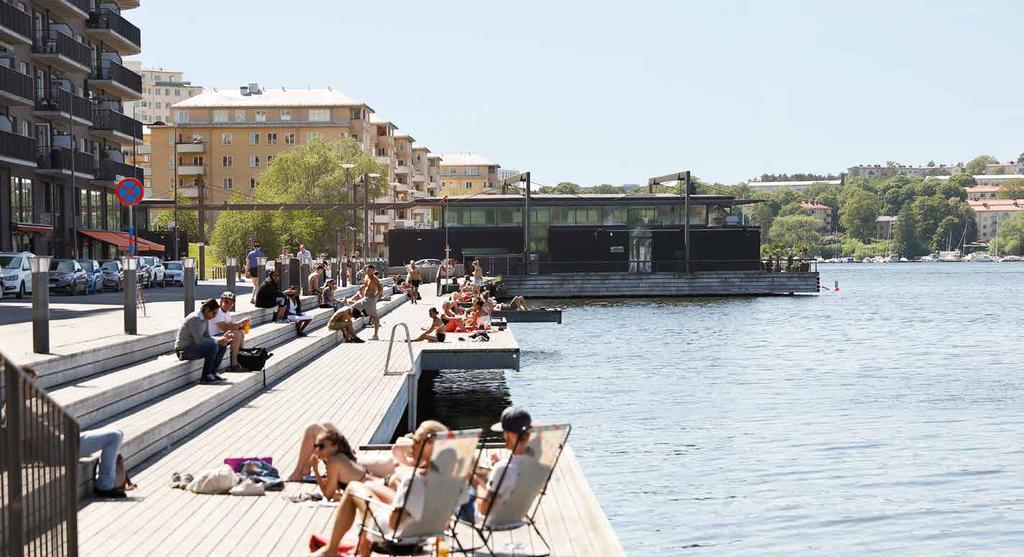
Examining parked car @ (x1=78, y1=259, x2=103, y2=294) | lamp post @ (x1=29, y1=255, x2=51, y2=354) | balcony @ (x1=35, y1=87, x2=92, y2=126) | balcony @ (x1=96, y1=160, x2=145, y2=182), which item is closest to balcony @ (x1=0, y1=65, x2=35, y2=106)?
balcony @ (x1=35, y1=87, x2=92, y2=126)

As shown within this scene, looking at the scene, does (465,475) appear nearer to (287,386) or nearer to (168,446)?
(168,446)

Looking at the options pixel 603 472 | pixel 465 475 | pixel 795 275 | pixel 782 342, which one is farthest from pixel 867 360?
pixel 795 275

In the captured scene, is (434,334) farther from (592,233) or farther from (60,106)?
(592,233)

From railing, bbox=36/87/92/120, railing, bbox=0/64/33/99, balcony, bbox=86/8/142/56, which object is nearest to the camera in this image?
railing, bbox=0/64/33/99

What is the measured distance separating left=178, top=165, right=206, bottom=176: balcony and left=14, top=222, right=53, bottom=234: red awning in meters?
78.3

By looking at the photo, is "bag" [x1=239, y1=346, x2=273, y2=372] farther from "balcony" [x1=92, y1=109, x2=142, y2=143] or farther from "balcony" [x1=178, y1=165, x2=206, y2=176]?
"balcony" [x1=178, y1=165, x2=206, y2=176]

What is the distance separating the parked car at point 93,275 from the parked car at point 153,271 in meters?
4.48

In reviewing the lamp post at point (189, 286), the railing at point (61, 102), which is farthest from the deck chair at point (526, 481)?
the railing at point (61, 102)

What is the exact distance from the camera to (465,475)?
8812mm

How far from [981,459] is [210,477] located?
1505 cm

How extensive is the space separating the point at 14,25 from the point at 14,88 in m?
2.79

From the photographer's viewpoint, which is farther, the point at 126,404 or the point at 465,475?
the point at 126,404

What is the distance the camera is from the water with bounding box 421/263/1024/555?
16.4m

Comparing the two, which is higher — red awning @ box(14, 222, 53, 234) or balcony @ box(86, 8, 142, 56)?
balcony @ box(86, 8, 142, 56)
